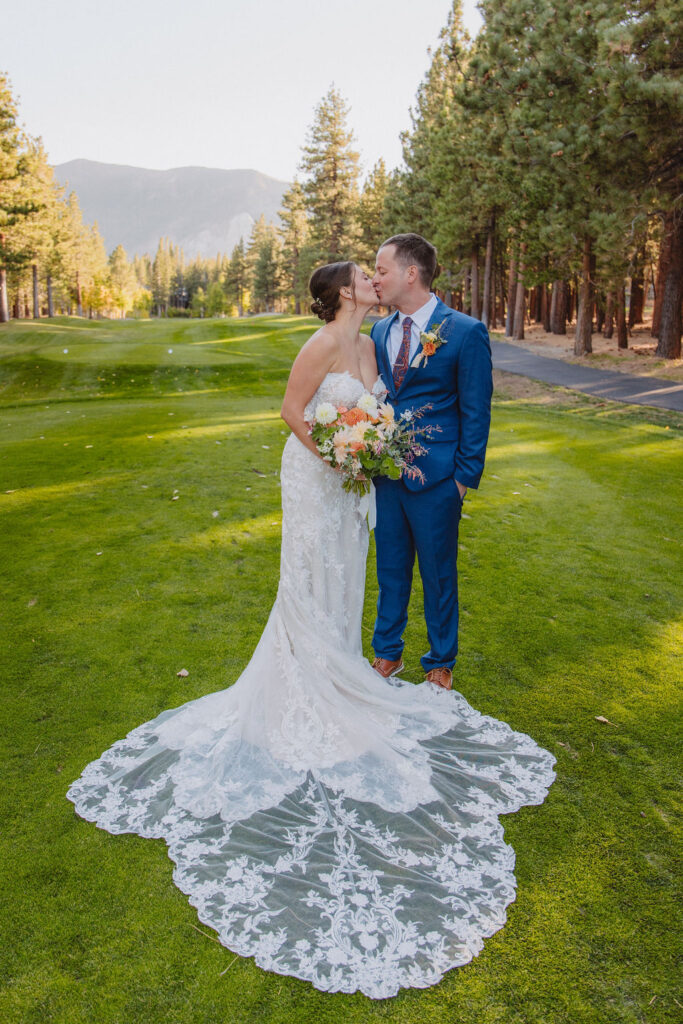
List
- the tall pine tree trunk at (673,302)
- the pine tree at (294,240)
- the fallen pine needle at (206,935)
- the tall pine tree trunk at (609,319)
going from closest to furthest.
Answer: the fallen pine needle at (206,935)
the tall pine tree trunk at (673,302)
the tall pine tree trunk at (609,319)
the pine tree at (294,240)

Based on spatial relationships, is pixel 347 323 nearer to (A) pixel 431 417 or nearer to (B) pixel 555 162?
(A) pixel 431 417

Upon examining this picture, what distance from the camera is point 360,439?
134 inches

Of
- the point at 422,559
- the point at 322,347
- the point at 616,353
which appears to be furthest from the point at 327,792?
the point at 616,353

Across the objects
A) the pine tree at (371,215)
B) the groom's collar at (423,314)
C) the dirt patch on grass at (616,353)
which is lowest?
the groom's collar at (423,314)

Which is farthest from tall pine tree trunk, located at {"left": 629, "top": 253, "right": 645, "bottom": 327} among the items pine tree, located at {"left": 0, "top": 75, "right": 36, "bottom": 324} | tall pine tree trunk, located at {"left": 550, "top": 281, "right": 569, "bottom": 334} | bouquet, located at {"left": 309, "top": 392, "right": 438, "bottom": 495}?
pine tree, located at {"left": 0, "top": 75, "right": 36, "bottom": 324}

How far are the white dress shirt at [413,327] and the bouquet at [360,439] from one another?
1.50 ft

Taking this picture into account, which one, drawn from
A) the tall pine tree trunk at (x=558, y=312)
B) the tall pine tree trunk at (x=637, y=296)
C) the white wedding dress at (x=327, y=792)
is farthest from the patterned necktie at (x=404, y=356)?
the tall pine tree trunk at (x=558, y=312)

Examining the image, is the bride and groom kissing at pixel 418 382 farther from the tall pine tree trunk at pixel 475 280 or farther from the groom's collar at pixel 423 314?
the tall pine tree trunk at pixel 475 280

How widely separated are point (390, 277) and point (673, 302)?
19.6 m

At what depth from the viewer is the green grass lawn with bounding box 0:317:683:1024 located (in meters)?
2.23

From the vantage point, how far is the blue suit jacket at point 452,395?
12.2 ft

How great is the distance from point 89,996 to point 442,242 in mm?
34764

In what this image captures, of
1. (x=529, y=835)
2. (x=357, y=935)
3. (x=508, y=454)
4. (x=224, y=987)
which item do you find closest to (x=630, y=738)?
(x=529, y=835)

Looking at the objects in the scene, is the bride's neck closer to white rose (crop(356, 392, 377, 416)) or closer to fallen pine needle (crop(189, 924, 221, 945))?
white rose (crop(356, 392, 377, 416))
